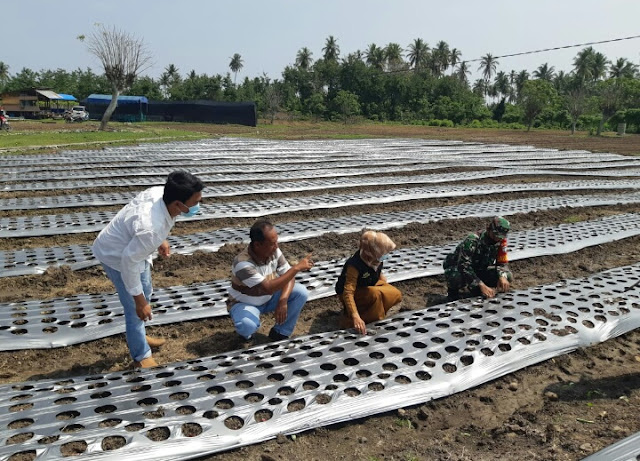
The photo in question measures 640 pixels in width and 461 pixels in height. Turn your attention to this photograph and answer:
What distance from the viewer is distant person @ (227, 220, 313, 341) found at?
3.18 m

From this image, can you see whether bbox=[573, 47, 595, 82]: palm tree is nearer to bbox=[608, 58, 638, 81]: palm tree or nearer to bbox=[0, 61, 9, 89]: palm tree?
bbox=[608, 58, 638, 81]: palm tree

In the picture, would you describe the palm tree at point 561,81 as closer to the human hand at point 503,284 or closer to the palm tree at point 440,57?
the palm tree at point 440,57

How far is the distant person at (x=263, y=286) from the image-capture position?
3.18 meters

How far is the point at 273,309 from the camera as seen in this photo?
144 inches

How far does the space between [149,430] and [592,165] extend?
1597cm

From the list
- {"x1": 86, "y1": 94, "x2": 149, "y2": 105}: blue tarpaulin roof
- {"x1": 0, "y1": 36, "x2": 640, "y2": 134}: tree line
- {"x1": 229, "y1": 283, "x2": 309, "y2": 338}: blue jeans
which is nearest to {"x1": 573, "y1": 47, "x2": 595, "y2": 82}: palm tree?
{"x1": 0, "y1": 36, "x2": 640, "y2": 134}: tree line

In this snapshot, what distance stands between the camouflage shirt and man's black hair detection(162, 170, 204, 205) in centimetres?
241

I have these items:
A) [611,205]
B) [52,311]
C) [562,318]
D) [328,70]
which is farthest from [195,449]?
[328,70]

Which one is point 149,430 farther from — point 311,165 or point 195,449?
point 311,165

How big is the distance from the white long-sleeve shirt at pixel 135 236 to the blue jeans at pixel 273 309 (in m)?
0.83

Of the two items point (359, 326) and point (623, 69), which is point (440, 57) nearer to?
point (623, 69)

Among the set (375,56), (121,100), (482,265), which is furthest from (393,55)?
(482,265)

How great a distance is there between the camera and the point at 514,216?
7.97m

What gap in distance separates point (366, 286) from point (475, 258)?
48.8 inches
